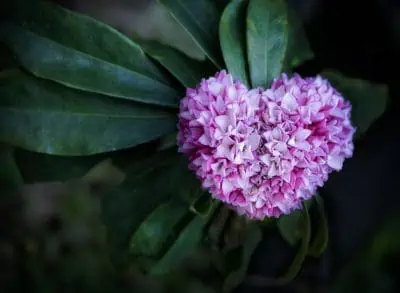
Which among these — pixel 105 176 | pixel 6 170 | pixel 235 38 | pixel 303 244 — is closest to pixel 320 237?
pixel 303 244

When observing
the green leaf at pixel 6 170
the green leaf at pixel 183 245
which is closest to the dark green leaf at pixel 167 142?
the green leaf at pixel 183 245

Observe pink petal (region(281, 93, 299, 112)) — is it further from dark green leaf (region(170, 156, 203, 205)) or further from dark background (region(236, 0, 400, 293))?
dark background (region(236, 0, 400, 293))

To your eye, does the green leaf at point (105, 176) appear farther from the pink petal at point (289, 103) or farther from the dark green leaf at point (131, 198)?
the pink petal at point (289, 103)

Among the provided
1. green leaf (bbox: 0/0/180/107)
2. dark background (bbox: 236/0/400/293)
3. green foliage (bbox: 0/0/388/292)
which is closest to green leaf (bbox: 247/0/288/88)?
green foliage (bbox: 0/0/388/292)

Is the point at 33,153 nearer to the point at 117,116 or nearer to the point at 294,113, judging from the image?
Result: the point at 117,116

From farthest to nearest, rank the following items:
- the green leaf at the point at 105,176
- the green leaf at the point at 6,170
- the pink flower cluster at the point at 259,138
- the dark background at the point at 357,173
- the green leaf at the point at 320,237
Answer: the green leaf at the point at 105,176, the dark background at the point at 357,173, the green leaf at the point at 6,170, the green leaf at the point at 320,237, the pink flower cluster at the point at 259,138

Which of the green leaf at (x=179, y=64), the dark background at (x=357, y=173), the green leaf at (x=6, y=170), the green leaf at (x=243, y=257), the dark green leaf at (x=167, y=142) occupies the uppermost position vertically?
the green leaf at (x=179, y=64)

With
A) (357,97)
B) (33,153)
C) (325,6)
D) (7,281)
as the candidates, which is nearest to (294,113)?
(357,97)
